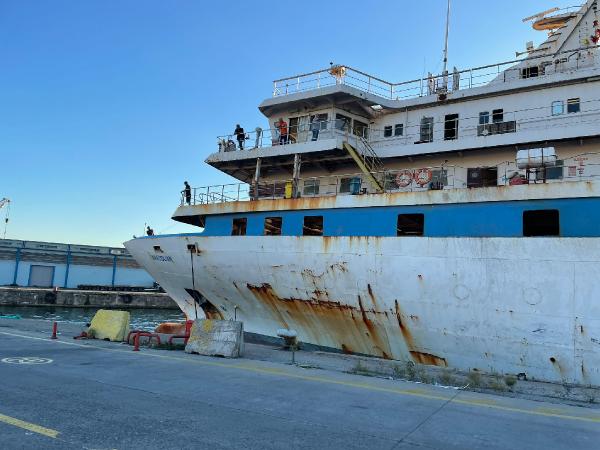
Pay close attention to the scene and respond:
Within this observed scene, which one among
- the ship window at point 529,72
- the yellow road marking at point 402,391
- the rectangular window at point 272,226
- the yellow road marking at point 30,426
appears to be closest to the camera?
the yellow road marking at point 30,426

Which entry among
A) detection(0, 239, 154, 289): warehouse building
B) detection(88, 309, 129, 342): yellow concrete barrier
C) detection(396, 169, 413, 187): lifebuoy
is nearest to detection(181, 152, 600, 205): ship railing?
detection(396, 169, 413, 187): lifebuoy

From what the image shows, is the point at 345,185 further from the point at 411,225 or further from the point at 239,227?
the point at 239,227

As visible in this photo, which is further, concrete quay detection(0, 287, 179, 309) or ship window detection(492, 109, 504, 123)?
concrete quay detection(0, 287, 179, 309)

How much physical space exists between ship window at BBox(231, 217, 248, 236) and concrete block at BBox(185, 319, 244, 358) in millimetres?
5349

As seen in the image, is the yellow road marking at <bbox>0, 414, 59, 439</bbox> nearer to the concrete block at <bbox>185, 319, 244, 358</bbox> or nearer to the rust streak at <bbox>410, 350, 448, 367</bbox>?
the concrete block at <bbox>185, 319, 244, 358</bbox>

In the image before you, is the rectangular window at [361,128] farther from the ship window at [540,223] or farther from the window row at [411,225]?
the ship window at [540,223]

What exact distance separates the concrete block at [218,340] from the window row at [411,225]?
469 centimetres

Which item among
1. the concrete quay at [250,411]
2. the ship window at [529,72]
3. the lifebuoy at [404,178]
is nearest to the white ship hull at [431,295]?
the lifebuoy at [404,178]

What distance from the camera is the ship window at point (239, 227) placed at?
640 inches

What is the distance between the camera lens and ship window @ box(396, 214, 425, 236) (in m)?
13.4

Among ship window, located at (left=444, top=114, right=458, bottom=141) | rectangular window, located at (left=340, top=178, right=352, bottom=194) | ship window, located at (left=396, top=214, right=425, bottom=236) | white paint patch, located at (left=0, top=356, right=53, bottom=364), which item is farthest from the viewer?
rectangular window, located at (left=340, top=178, right=352, bottom=194)

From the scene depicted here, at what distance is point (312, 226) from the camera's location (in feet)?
49.1

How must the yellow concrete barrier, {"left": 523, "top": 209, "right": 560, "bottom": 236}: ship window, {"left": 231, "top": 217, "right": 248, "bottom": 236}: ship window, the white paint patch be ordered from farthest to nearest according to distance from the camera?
{"left": 231, "top": 217, "right": 248, "bottom": 236}: ship window, the yellow concrete barrier, {"left": 523, "top": 209, "right": 560, "bottom": 236}: ship window, the white paint patch

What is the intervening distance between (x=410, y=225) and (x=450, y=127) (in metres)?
4.70
